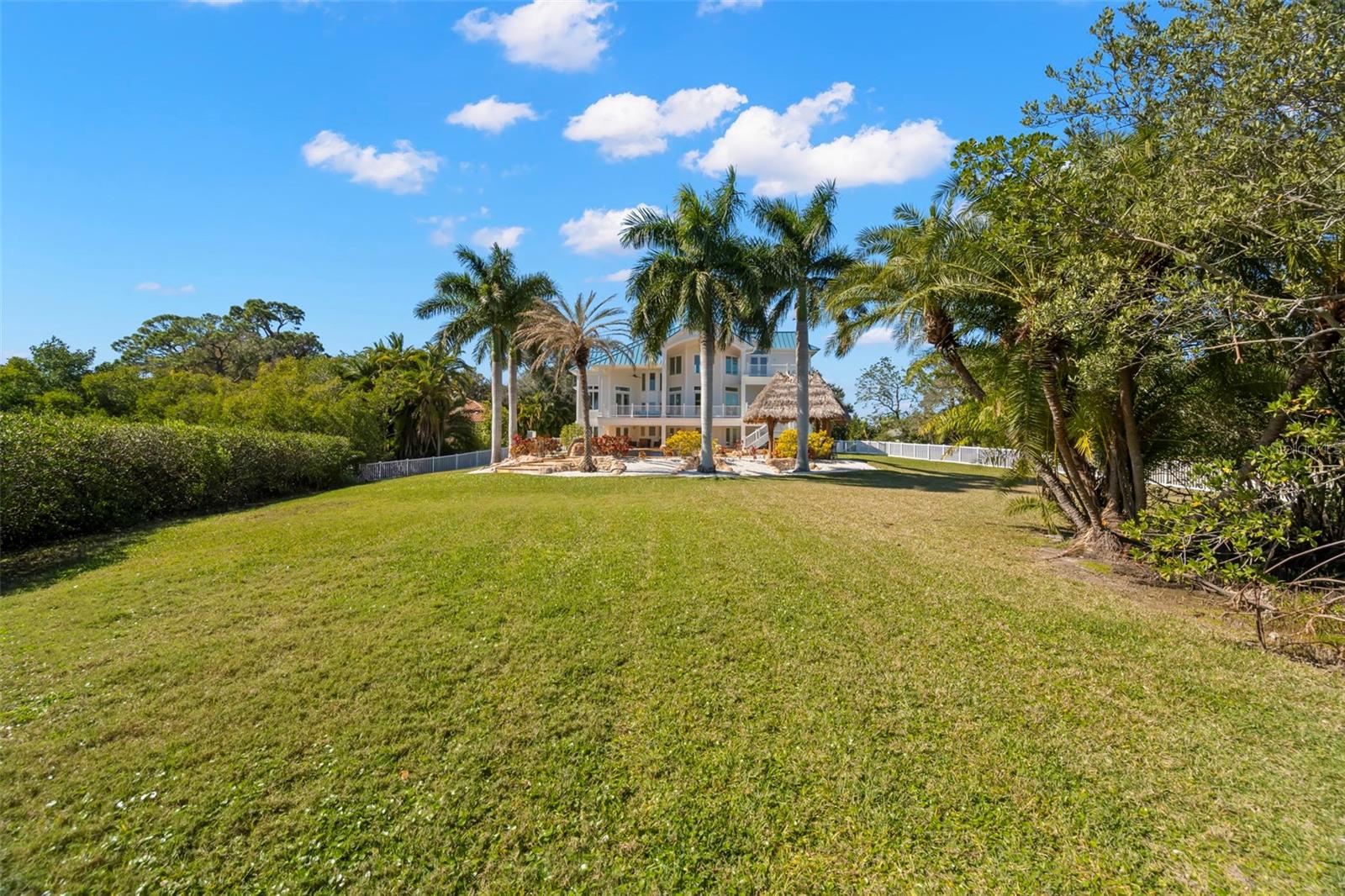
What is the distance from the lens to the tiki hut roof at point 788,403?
87.8ft

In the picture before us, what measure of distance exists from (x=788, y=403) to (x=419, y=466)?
17762 mm

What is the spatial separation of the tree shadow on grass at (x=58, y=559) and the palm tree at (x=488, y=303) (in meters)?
15.9

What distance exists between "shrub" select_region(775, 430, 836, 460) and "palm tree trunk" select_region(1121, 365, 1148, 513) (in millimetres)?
15613

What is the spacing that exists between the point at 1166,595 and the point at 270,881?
29.5ft

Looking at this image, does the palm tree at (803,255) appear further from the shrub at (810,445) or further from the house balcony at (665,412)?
the house balcony at (665,412)

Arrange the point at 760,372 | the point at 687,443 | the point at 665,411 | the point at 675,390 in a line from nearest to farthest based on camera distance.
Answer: the point at 687,443 → the point at 665,411 → the point at 760,372 → the point at 675,390

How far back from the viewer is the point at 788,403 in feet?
88.2

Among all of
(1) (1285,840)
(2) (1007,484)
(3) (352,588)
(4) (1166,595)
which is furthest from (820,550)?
(3) (352,588)

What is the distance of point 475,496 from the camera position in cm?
1448

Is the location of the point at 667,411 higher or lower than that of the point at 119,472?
higher

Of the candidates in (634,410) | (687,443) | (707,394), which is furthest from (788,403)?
(634,410)

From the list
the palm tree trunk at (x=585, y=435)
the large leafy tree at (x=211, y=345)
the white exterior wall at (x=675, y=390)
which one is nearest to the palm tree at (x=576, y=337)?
the palm tree trunk at (x=585, y=435)

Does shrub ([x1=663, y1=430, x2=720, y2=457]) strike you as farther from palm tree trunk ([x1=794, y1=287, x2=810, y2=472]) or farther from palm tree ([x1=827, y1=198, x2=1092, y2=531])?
palm tree ([x1=827, y1=198, x2=1092, y2=531])

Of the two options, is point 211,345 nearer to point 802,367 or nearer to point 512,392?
point 512,392
